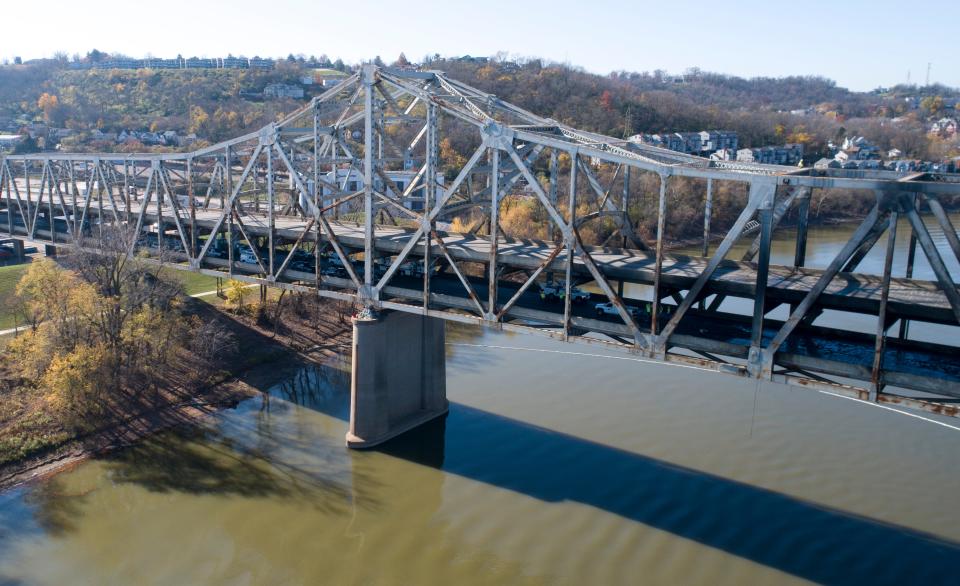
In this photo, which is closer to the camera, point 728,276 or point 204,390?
point 728,276

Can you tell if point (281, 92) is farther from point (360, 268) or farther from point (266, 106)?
point (360, 268)

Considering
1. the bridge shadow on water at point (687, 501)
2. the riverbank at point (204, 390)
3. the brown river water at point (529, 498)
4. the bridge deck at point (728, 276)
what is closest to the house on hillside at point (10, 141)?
the riverbank at point (204, 390)

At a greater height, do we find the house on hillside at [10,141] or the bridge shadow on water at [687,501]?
the house on hillside at [10,141]

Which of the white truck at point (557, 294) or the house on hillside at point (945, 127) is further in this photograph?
the house on hillside at point (945, 127)

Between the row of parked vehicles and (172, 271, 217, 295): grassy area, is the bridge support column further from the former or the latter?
(172, 271, 217, 295): grassy area

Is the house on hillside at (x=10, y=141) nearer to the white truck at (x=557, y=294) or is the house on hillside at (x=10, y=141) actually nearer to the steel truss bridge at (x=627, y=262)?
the steel truss bridge at (x=627, y=262)

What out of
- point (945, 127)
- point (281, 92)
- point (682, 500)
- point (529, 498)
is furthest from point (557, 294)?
point (945, 127)

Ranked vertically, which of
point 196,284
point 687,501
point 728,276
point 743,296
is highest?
point 728,276
